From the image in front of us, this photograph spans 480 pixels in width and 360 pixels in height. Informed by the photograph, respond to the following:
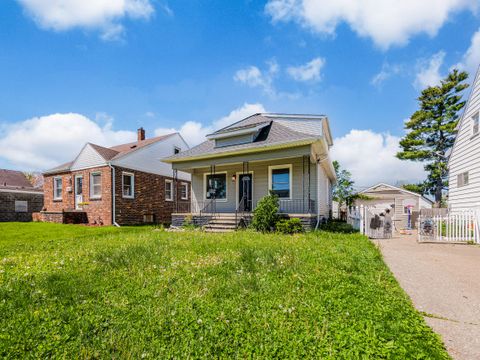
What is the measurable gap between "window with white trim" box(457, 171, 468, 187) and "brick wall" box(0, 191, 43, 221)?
3024 centimetres

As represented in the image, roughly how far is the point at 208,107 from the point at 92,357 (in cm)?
1078

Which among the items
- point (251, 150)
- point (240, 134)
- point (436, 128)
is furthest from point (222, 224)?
point (436, 128)

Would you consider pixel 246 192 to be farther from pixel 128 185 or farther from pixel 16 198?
pixel 16 198

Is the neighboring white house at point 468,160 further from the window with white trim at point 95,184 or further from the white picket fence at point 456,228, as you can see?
the window with white trim at point 95,184

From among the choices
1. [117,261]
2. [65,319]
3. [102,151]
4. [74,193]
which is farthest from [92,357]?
[74,193]

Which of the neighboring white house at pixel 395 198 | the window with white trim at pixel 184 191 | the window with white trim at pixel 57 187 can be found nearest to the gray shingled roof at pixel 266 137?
the window with white trim at pixel 184 191

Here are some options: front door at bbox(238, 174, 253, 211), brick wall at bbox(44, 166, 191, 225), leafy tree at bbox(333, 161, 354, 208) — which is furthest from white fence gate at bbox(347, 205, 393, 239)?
leafy tree at bbox(333, 161, 354, 208)

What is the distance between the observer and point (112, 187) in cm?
1435

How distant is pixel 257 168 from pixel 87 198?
11.2m

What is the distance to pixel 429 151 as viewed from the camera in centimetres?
2477

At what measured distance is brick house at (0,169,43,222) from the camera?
19125 millimetres

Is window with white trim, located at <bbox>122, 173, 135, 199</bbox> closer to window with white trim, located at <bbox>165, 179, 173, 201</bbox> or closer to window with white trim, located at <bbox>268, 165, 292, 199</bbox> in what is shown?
window with white trim, located at <bbox>165, 179, 173, 201</bbox>

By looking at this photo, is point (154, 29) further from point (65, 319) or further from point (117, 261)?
point (65, 319)

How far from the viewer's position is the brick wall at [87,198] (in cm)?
1441
